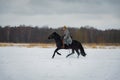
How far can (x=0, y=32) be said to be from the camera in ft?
88.1

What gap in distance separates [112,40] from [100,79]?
9424 mm

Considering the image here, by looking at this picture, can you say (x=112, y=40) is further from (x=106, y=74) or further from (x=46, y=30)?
(x=46, y=30)

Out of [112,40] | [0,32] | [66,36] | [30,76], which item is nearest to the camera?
[30,76]

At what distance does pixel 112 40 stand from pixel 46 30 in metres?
21.4

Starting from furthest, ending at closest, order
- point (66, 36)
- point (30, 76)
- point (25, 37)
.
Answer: point (25, 37)
point (66, 36)
point (30, 76)

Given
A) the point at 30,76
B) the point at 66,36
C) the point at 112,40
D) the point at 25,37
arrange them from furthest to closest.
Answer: the point at 25,37
the point at 112,40
the point at 66,36
the point at 30,76

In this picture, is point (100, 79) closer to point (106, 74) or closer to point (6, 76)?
point (106, 74)

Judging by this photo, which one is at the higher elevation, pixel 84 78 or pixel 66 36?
pixel 66 36

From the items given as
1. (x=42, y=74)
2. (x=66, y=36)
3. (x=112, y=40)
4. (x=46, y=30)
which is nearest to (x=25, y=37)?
(x=46, y=30)

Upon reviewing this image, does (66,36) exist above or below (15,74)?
above

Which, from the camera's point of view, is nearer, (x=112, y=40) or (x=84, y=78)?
(x=84, y=78)

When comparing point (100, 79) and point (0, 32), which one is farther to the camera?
point (0, 32)

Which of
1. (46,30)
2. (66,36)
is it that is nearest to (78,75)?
(66,36)

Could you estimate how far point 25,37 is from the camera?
31859mm
